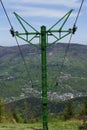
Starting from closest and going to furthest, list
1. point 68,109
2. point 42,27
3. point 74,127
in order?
point 42,27
point 74,127
point 68,109

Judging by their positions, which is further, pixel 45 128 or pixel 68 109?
pixel 68 109

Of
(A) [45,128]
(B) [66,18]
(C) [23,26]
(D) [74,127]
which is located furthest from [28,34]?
(D) [74,127]

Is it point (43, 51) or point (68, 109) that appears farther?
point (68, 109)

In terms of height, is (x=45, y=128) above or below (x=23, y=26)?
below

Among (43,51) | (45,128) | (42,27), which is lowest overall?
(45,128)

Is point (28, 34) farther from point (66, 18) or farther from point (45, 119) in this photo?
point (45, 119)

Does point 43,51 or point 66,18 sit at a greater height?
point 66,18

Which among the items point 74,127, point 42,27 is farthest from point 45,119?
point 74,127

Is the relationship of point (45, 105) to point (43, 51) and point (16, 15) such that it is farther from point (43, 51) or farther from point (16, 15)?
point (16, 15)

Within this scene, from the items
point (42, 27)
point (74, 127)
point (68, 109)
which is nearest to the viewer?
point (42, 27)
